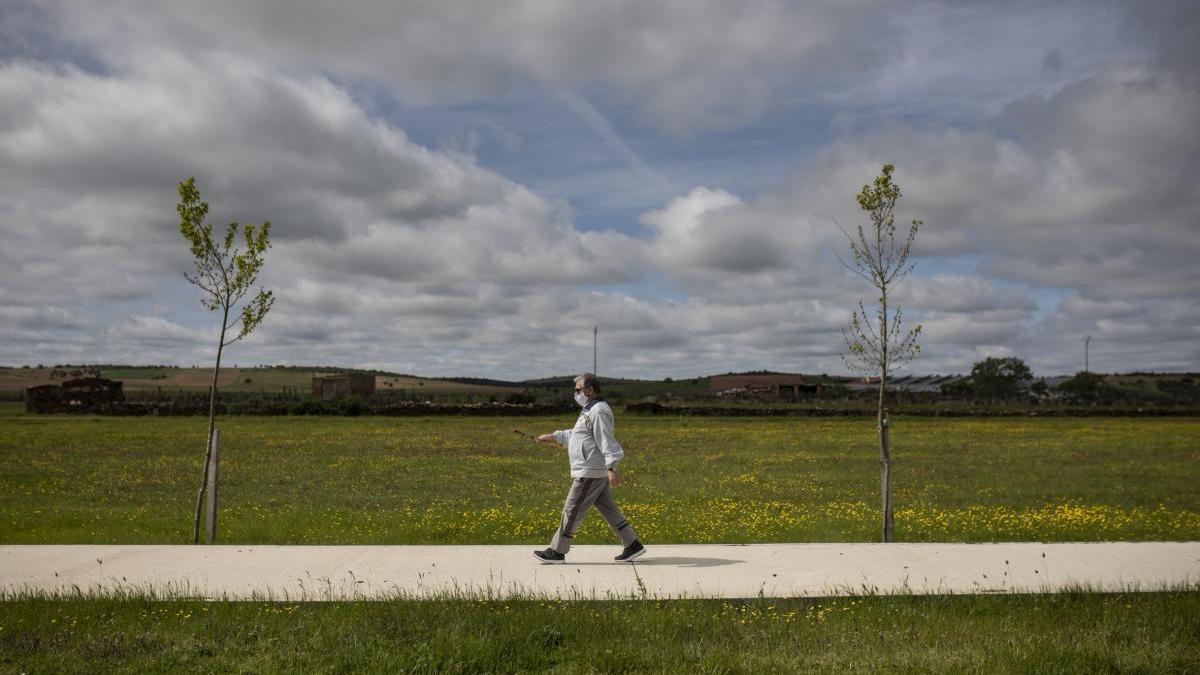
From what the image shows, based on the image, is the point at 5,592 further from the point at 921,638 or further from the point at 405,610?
the point at 921,638

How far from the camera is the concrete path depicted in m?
8.73

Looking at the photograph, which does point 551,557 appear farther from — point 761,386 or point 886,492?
point 761,386

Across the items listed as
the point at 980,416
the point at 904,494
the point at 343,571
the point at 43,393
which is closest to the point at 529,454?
the point at 904,494

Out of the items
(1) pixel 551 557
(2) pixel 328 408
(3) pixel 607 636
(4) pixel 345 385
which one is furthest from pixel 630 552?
(4) pixel 345 385

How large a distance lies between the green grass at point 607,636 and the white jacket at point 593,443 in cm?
211

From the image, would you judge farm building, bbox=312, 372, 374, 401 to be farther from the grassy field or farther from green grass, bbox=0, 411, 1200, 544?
the grassy field

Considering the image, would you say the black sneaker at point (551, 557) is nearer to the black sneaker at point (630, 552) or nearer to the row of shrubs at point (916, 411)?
the black sneaker at point (630, 552)

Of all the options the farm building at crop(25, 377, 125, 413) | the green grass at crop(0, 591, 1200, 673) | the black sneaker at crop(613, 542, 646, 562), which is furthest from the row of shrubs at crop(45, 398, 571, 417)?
the green grass at crop(0, 591, 1200, 673)

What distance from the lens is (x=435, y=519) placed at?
632 inches

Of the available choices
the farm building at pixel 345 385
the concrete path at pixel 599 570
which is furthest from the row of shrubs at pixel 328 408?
the concrete path at pixel 599 570

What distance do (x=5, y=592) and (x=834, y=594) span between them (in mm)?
7778

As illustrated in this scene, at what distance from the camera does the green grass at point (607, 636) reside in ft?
22.3

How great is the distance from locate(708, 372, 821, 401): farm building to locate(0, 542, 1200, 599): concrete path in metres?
80.4

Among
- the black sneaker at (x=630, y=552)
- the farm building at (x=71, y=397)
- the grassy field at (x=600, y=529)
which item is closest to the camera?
the grassy field at (x=600, y=529)
